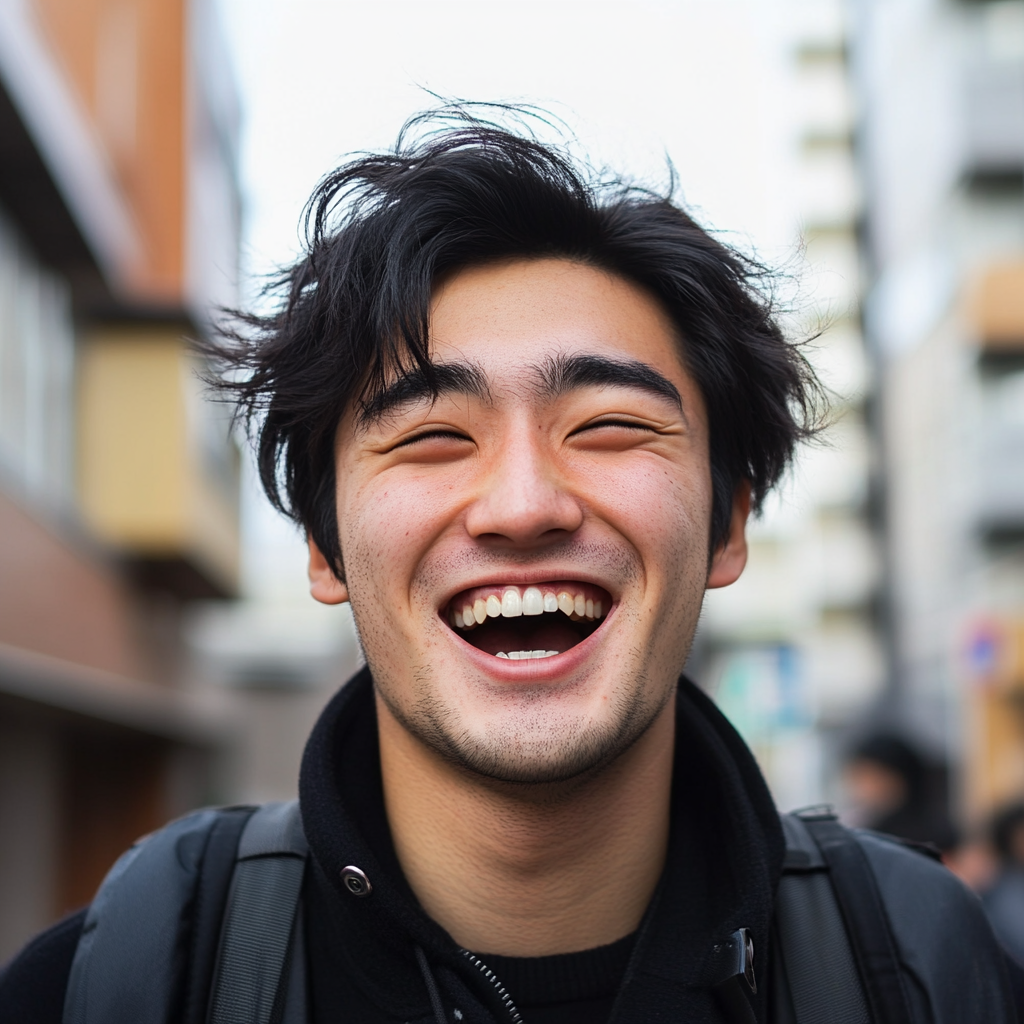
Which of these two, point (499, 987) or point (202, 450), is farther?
point (202, 450)

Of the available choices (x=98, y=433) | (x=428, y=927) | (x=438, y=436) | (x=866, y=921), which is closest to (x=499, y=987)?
(x=428, y=927)

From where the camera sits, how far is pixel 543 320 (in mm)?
2219

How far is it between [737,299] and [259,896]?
1366mm

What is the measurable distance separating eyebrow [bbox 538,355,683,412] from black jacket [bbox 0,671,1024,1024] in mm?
660

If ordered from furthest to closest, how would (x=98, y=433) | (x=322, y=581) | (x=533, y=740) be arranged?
(x=98, y=433), (x=322, y=581), (x=533, y=740)

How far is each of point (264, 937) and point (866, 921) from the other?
3.11 ft

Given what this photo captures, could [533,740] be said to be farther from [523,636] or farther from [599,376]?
[599,376]

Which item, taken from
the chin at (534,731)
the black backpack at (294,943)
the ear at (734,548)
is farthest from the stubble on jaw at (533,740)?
the ear at (734,548)

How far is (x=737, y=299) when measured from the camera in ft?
8.16

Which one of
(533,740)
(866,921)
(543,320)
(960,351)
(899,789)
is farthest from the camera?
(960,351)

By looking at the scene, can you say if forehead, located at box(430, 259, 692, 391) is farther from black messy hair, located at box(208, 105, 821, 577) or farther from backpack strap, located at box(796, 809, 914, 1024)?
backpack strap, located at box(796, 809, 914, 1024)

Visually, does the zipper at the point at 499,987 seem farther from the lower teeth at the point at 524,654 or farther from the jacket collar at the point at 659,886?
the lower teeth at the point at 524,654

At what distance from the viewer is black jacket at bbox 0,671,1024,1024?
200 cm

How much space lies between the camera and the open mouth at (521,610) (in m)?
2.07
